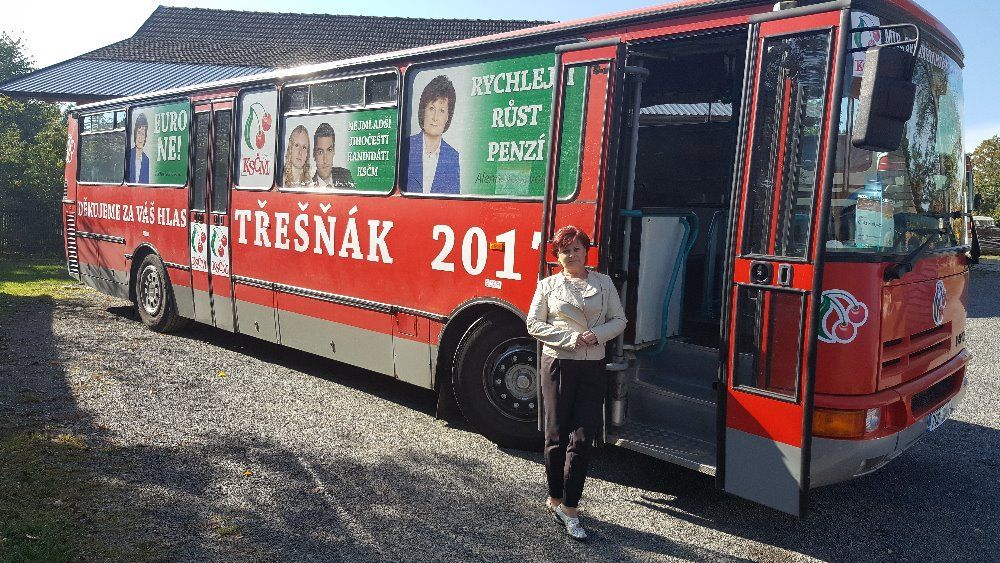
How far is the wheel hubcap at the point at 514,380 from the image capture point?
18.3ft

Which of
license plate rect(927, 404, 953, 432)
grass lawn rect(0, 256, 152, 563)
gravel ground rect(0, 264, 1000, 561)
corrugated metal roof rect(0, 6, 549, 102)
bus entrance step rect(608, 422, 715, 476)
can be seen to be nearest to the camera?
grass lawn rect(0, 256, 152, 563)

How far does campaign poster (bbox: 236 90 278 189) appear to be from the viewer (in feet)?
25.7

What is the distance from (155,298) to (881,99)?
8819 millimetres

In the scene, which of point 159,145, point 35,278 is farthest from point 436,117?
point 35,278

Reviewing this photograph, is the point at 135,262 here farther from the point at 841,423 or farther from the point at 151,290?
the point at 841,423

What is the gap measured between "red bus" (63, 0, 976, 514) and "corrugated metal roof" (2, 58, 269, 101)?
13.7 meters

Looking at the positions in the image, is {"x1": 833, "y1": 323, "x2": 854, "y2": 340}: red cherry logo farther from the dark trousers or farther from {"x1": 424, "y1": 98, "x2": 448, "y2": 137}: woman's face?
{"x1": 424, "y1": 98, "x2": 448, "y2": 137}: woman's face

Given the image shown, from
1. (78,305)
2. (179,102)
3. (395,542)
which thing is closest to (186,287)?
(179,102)

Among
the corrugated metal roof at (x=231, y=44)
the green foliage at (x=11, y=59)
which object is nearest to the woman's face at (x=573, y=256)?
the corrugated metal roof at (x=231, y=44)

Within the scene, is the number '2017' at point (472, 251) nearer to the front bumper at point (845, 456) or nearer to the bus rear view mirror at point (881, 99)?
the front bumper at point (845, 456)

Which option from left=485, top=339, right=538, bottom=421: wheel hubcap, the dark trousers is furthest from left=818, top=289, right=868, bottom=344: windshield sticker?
left=485, top=339, right=538, bottom=421: wheel hubcap

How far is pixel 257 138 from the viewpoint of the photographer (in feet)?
26.3

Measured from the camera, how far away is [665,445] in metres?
4.75

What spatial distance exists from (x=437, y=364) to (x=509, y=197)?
1.47m
